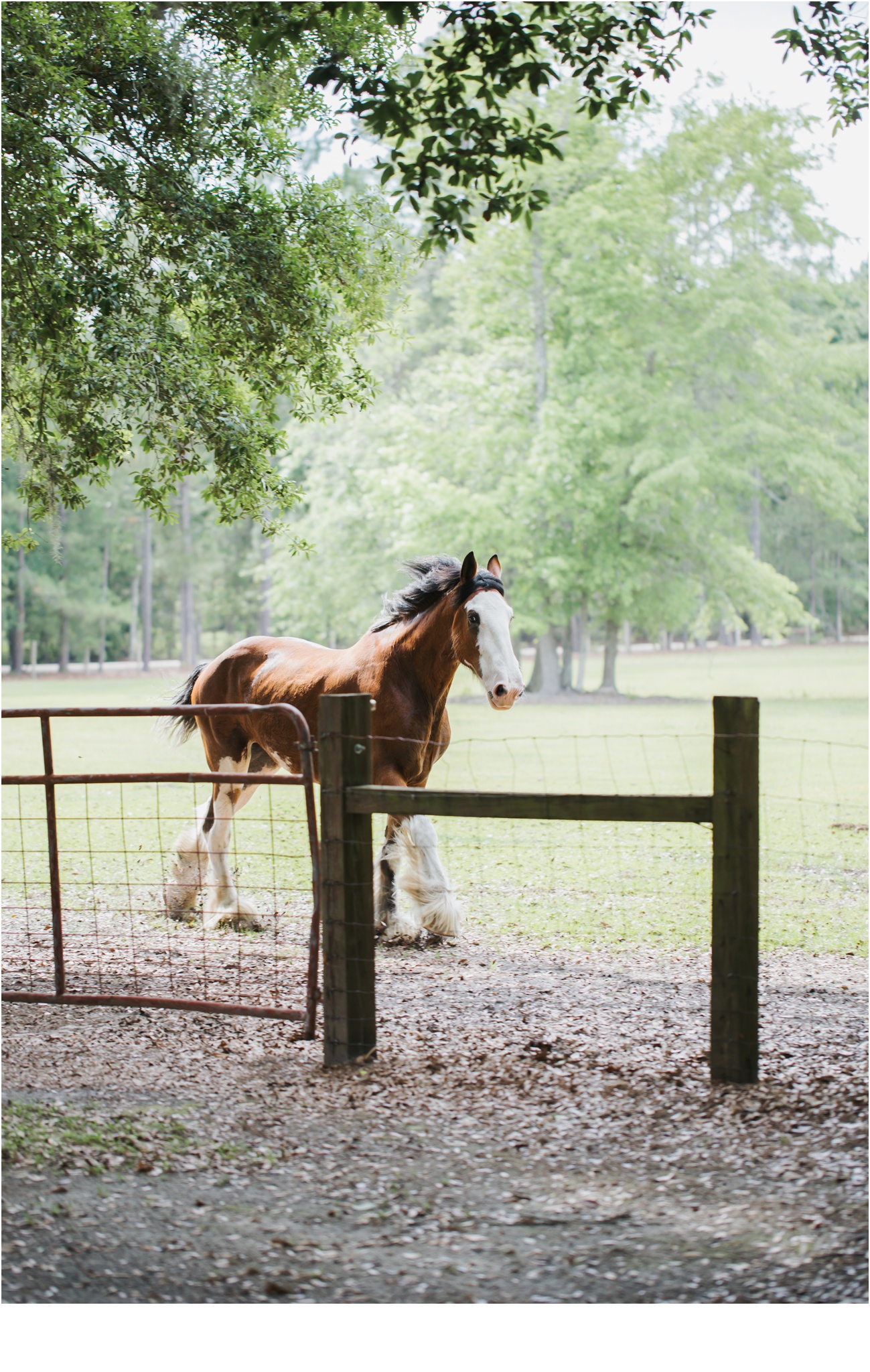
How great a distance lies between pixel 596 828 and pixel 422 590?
549 centimetres

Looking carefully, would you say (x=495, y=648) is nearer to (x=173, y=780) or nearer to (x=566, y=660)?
(x=173, y=780)

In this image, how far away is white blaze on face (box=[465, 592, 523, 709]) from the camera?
18.0ft

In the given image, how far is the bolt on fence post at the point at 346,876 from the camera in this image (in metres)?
4.04

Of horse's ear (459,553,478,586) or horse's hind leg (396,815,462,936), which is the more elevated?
horse's ear (459,553,478,586)

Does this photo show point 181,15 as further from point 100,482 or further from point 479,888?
point 479,888

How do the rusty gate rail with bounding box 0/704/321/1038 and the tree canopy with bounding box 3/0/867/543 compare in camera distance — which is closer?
the rusty gate rail with bounding box 0/704/321/1038

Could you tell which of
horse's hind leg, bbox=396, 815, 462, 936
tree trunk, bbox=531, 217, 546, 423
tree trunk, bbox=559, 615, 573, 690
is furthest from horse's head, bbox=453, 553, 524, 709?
tree trunk, bbox=559, 615, 573, 690

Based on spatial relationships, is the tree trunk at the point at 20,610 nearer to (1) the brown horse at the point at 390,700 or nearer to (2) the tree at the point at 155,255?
(2) the tree at the point at 155,255

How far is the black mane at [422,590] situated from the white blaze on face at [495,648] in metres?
0.30

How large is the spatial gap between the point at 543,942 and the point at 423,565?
2193mm

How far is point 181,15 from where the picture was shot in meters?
6.34

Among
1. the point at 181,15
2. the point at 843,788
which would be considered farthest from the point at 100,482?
the point at 843,788

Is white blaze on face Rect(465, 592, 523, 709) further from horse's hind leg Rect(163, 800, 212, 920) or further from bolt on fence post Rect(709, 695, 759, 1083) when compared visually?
horse's hind leg Rect(163, 800, 212, 920)

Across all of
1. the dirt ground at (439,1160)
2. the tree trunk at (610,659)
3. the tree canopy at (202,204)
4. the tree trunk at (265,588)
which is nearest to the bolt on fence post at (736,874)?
the dirt ground at (439,1160)
